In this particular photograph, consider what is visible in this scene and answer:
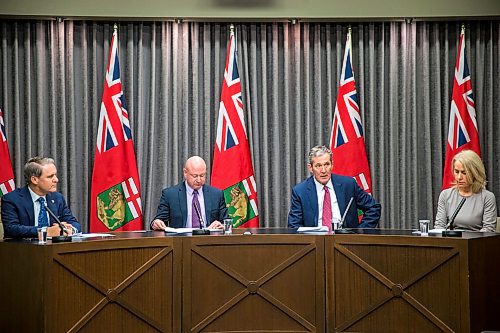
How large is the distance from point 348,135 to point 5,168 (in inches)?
132

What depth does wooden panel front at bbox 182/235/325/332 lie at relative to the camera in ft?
17.3

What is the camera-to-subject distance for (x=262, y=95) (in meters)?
7.73

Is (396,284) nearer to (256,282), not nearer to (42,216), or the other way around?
(256,282)

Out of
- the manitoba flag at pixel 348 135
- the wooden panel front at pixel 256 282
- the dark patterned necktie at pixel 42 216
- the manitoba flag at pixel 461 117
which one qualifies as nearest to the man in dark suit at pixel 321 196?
the wooden panel front at pixel 256 282

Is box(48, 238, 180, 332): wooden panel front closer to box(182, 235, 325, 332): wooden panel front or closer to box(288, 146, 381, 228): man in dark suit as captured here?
box(182, 235, 325, 332): wooden panel front

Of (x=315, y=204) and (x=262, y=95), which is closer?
(x=315, y=204)

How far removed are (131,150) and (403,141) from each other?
8.96 feet

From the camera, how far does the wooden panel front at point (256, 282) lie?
208 inches

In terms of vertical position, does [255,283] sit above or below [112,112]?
below

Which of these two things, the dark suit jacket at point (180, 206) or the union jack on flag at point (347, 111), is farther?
the union jack on flag at point (347, 111)

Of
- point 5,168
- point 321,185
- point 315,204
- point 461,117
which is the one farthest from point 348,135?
point 5,168

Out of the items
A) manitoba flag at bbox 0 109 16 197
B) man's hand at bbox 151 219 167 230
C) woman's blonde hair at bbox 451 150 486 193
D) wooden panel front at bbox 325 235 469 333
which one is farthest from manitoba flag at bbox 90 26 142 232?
woman's blonde hair at bbox 451 150 486 193

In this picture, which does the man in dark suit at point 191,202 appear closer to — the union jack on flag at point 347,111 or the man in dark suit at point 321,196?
the man in dark suit at point 321,196

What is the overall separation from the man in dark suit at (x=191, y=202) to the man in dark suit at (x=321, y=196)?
26.3 inches
